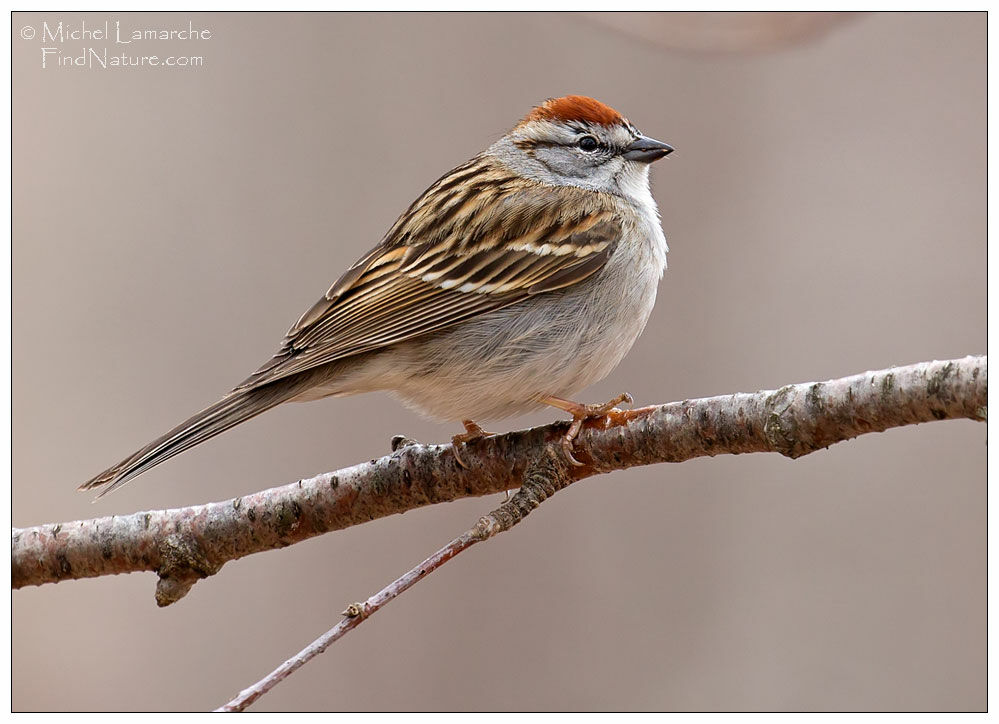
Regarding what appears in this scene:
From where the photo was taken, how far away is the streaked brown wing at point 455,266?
3830mm

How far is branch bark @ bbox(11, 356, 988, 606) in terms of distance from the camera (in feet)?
9.18

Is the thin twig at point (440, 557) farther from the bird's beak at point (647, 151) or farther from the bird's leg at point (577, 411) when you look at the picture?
the bird's beak at point (647, 151)

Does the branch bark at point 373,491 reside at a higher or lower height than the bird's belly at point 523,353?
lower

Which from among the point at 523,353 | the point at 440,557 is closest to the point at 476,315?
the point at 523,353

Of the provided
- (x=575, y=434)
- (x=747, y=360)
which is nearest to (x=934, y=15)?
(x=747, y=360)

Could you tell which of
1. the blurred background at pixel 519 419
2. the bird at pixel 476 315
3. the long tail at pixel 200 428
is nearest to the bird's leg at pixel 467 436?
the bird at pixel 476 315

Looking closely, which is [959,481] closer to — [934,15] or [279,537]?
[934,15]

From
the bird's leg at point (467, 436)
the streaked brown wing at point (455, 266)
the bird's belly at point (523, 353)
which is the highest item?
the streaked brown wing at point (455, 266)

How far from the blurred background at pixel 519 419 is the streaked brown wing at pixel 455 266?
4.52 feet

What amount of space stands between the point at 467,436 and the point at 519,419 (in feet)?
6.38

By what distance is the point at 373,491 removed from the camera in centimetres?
339

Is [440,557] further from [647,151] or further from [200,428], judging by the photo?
[647,151]

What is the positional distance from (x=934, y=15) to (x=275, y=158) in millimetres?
3719

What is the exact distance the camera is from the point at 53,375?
5172mm
